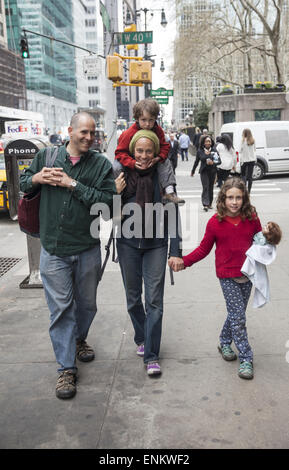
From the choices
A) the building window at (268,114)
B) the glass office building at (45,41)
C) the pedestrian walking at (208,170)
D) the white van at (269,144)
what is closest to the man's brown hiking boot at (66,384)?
the pedestrian walking at (208,170)

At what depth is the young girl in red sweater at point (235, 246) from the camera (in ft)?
11.6

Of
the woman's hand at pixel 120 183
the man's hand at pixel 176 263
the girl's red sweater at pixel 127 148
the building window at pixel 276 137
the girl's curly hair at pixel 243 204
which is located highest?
the building window at pixel 276 137

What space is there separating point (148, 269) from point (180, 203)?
0.56 metres

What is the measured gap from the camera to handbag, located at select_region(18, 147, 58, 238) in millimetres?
3461

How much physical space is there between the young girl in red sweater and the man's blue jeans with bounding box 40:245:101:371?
74 cm

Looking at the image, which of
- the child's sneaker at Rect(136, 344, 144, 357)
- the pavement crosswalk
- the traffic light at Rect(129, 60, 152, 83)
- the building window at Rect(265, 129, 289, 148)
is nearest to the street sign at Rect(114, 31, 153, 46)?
the traffic light at Rect(129, 60, 152, 83)

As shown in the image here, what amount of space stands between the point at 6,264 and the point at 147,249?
424 cm

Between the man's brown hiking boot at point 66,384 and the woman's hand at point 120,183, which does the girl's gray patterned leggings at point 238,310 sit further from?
the man's brown hiking boot at point 66,384

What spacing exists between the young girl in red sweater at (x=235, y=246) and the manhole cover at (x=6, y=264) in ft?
13.1

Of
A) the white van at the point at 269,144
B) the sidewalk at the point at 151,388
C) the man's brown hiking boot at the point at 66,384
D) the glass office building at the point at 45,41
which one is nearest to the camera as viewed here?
the sidewalk at the point at 151,388

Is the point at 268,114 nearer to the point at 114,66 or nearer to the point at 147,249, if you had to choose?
the point at 114,66

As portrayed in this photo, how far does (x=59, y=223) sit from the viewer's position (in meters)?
3.44

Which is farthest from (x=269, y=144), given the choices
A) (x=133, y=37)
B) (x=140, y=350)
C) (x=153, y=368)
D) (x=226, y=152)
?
(x=153, y=368)
